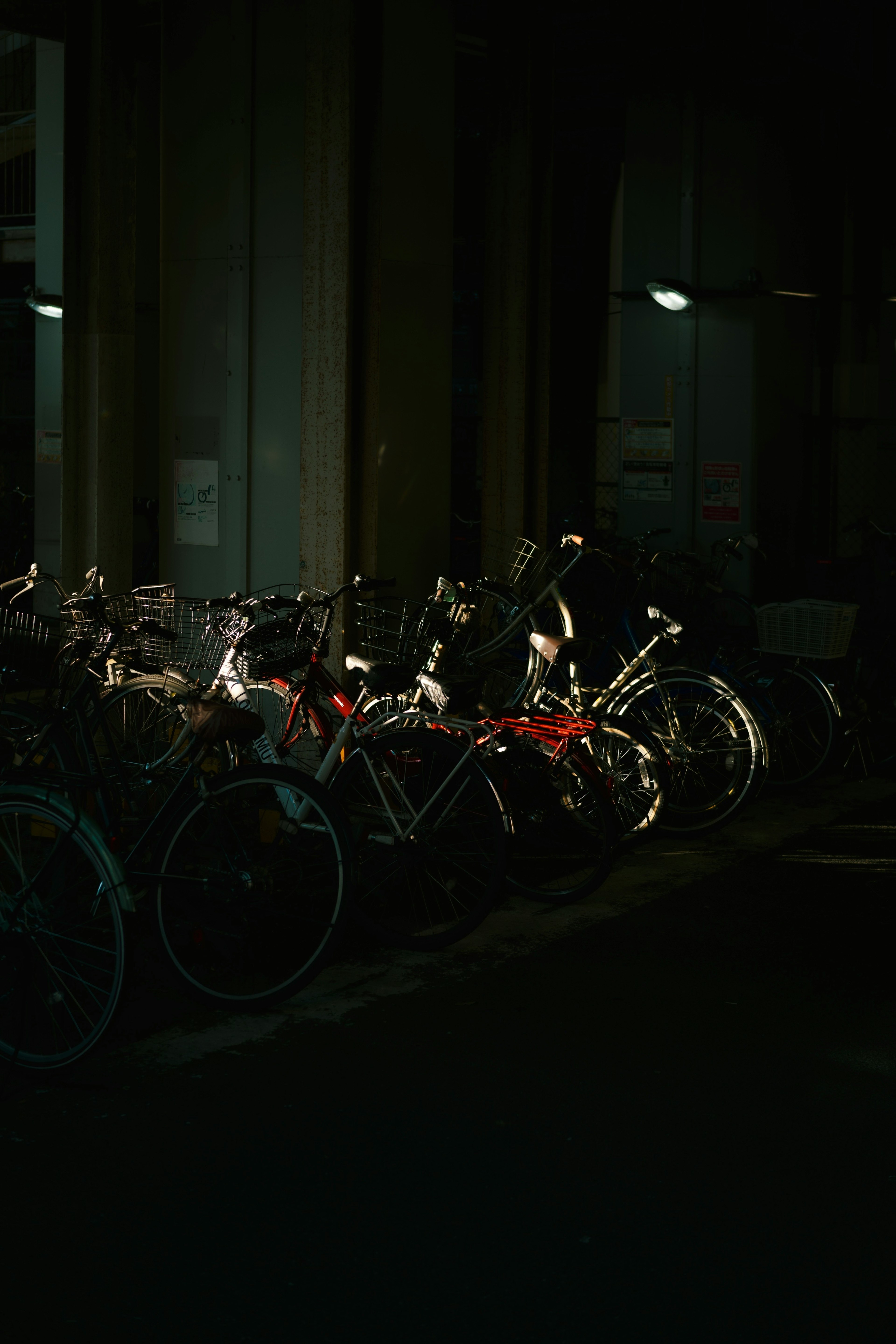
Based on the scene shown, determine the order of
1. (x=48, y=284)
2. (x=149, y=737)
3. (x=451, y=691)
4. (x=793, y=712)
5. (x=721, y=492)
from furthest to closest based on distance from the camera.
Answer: (x=48, y=284), (x=721, y=492), (x=793, y=712), (x=149, y=737), (x=451, y=691)

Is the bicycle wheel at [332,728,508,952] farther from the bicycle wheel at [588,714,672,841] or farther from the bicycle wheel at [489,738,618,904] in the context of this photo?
the bicycle wheel at [588,714,672,841]

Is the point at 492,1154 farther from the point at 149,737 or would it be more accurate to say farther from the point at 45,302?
the point at 45,302

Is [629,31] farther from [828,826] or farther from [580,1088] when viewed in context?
[580,1088]

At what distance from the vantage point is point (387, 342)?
23.6 feet

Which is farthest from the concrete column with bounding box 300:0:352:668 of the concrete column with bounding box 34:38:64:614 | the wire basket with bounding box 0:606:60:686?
the concrete column with bounding box 34:38:64:614

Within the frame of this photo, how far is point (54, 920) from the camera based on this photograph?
4.21 m

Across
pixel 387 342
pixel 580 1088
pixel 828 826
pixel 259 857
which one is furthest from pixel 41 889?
pixel 828 826

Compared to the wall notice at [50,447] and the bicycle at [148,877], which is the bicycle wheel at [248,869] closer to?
the bicycle at [148,877]

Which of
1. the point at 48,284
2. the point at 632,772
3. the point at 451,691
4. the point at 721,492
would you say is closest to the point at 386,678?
the point at 451,691

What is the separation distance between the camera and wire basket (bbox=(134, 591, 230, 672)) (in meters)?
6.02

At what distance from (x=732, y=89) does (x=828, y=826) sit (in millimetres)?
6075

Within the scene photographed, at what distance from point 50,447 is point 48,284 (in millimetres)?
1549

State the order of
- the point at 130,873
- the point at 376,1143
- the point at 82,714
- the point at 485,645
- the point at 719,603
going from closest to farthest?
the point at 376,1143 < the point at 130,873 < the point at 82,714 < the point at 485,645 < the point at 719,603

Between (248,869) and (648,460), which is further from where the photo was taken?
(648,460)
